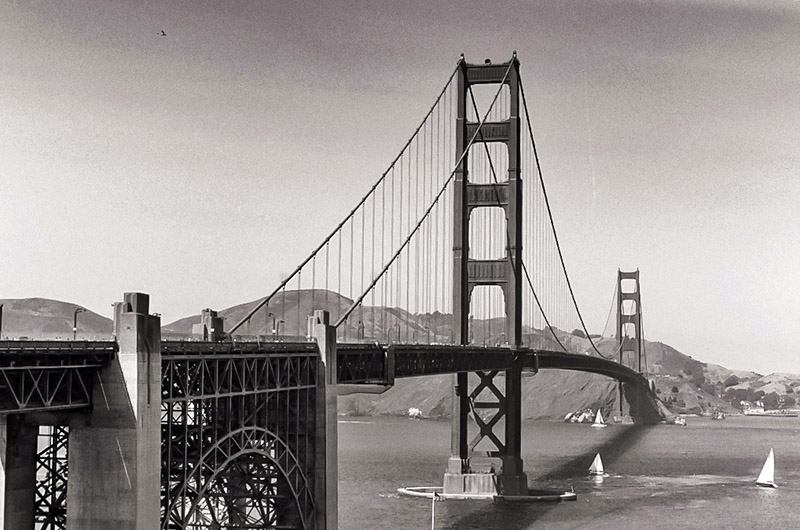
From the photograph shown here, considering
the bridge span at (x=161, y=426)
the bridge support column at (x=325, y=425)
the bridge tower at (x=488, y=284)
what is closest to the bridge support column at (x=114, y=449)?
the bridge span at (x=161, y=426)

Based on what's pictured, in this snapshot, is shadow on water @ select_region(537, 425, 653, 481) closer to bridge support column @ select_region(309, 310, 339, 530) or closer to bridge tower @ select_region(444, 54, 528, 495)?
bridge tower @ select_region(444, 54, 528, 495)

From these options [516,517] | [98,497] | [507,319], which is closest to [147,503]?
[98,497]

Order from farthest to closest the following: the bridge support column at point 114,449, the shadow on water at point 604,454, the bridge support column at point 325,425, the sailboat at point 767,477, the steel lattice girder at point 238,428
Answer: the shadow on water at point 604,454 → the sailboat at point 767,477 → the bridge support column at point 325,425 → the steel lattice girder at point 238,428 → the bridge support column at point 114,449

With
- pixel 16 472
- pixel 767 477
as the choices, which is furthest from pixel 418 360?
pixel 767 477

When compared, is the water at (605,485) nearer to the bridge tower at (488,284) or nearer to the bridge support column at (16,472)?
the bridge tower at (488,284)

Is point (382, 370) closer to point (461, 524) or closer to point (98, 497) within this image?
point (461, 524)

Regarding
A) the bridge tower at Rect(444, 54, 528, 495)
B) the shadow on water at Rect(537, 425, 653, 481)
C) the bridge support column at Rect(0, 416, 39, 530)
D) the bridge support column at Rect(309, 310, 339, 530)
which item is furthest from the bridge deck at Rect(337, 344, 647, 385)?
the bridge support column at Rect(0, 416, 39, 530)

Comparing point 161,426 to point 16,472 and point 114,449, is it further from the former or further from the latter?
point 16,472
